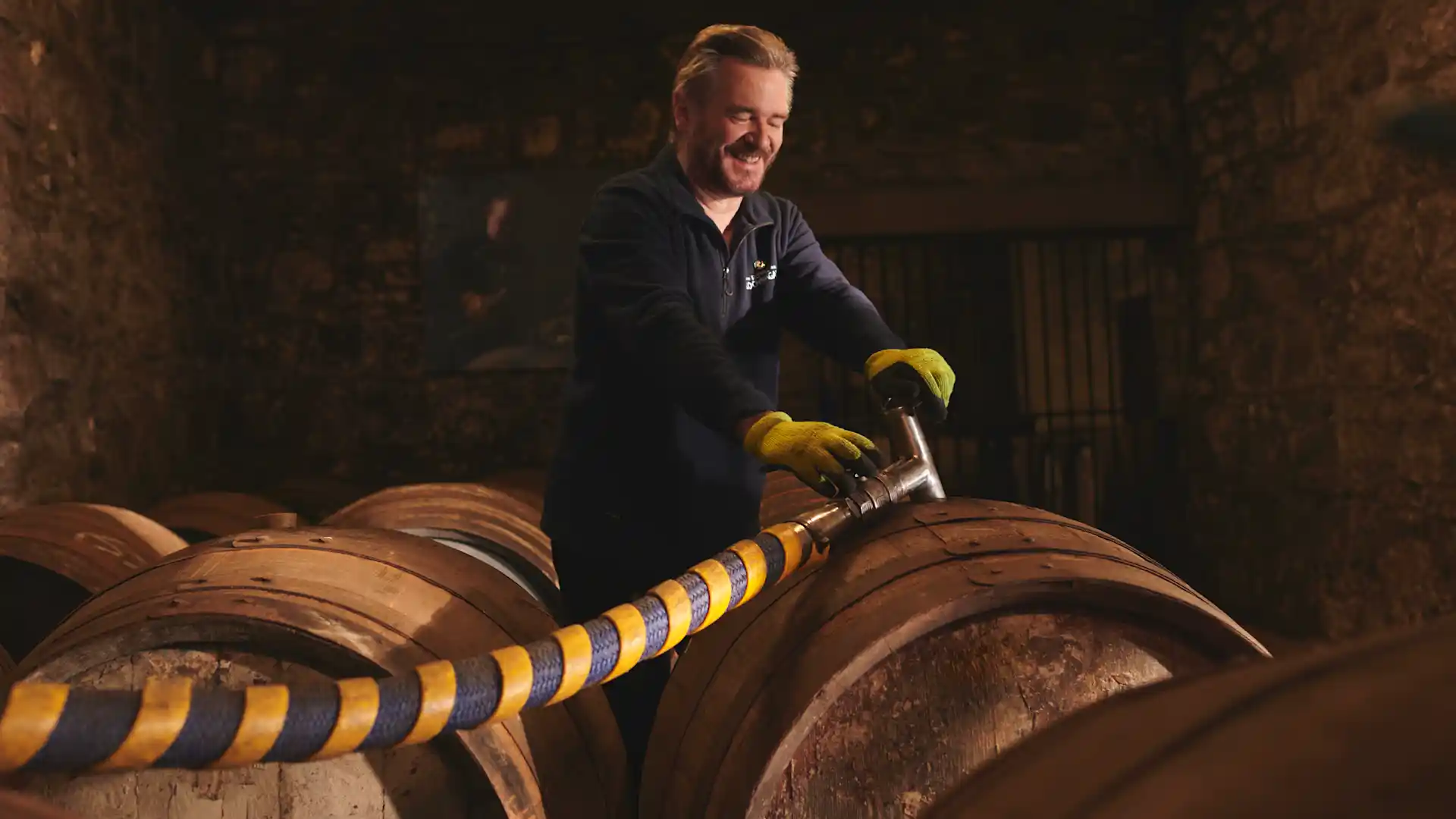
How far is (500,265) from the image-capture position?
600 centimetres

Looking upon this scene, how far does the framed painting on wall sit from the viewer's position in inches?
236

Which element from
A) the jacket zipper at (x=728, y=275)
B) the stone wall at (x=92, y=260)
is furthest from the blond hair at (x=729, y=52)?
the stone wall at (x=92, y=260)

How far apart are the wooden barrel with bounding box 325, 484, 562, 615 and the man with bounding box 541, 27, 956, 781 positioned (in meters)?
0.85

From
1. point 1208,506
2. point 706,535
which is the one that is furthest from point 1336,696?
point 1208,506

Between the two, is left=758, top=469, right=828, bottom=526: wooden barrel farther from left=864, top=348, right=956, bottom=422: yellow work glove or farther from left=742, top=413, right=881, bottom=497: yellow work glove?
left=742, top=413, right=881, bottom=497: yellow work glove

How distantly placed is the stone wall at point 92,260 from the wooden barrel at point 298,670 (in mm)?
3269

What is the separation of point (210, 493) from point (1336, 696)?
4.38 meters

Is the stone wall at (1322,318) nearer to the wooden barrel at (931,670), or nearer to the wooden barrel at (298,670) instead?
the wooden barrel at (931,670)

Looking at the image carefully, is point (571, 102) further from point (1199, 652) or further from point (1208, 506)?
point (1199, 652)

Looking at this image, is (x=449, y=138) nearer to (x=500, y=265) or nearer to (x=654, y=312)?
(x=500, y=265)

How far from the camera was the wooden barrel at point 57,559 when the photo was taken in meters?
2.44

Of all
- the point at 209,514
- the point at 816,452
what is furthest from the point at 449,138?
the point at 816,452

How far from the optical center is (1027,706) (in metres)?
1.26

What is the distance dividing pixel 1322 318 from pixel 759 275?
374cm
